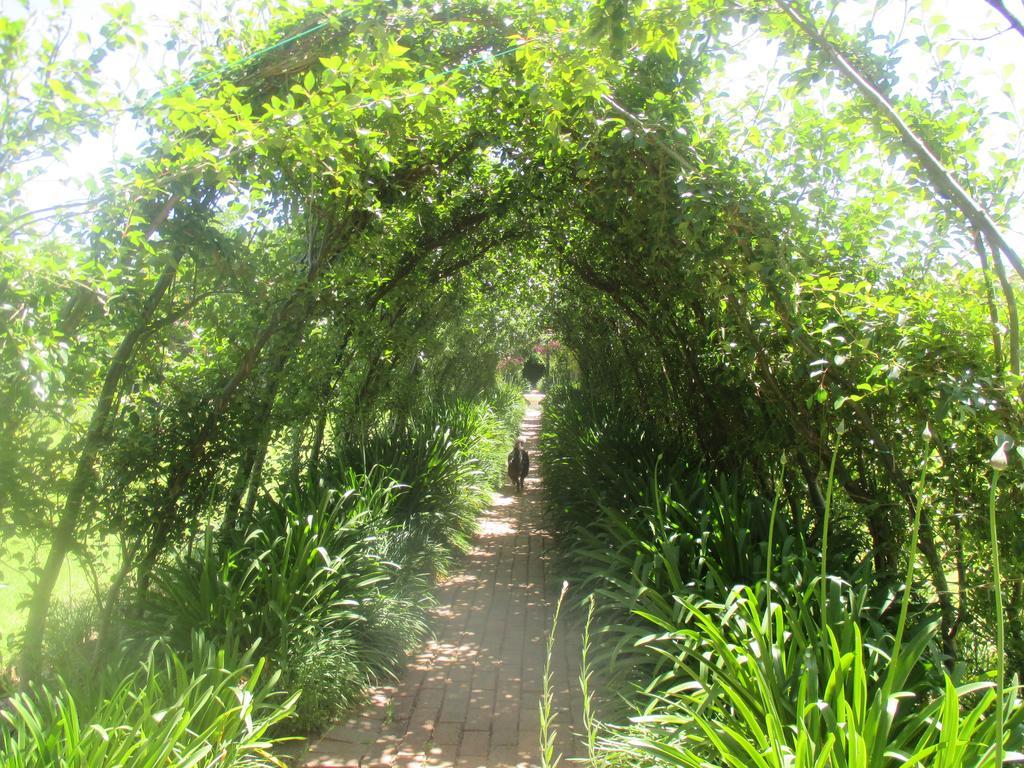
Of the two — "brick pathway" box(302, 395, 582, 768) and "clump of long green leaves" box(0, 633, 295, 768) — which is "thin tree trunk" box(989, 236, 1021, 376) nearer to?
"brick pathway" box(302, 395, 582, 768)

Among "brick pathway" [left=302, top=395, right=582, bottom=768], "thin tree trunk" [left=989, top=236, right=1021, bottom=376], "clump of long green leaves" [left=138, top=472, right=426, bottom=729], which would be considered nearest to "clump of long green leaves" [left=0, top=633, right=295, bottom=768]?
"clump of long green leaves" [left=138, top=472, right=426, bottom=729]

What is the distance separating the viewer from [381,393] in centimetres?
643

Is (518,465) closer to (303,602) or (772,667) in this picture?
(303,602)

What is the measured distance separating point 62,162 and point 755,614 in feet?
9.01

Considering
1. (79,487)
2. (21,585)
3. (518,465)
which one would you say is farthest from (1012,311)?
(518,465)

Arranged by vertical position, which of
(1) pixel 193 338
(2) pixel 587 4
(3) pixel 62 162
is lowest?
(1) pixel 193 338

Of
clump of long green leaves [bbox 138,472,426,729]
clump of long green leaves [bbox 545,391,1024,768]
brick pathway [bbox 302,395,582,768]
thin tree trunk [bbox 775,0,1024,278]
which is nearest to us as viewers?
clump of long green leaves [bbox 545,391,1024,768]

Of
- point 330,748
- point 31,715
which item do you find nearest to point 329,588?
point 330,748

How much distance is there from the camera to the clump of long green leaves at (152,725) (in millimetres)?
2152

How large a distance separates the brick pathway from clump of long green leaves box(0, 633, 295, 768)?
0.52 meters

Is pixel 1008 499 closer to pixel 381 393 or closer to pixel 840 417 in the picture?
pixel 840 417

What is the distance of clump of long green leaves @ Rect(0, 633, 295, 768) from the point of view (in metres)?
2.15

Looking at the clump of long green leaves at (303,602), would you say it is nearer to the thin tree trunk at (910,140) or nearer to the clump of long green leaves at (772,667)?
the clump of long green leaves at (772,667)

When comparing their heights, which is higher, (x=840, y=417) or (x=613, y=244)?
(x=613, y=244)
